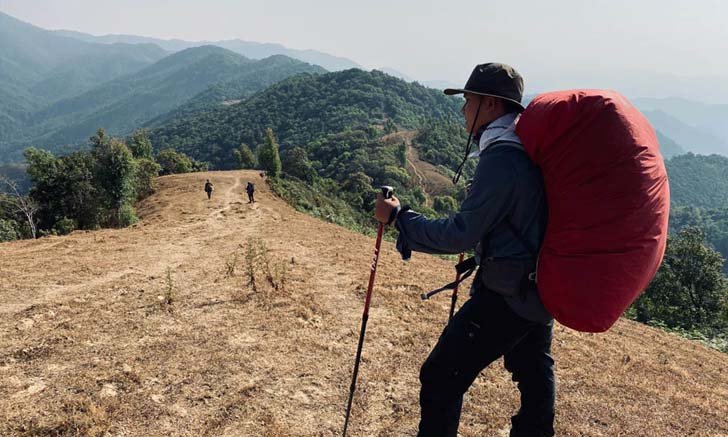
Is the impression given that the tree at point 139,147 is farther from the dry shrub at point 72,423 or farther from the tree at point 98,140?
the dry shrub at point 72,423

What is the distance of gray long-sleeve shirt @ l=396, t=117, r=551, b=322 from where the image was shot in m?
2.27

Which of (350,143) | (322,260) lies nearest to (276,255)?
(322,260)

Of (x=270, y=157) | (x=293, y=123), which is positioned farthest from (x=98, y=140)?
(x=293, y=123)

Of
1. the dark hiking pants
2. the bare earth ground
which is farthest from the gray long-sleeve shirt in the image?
the bare earth ground

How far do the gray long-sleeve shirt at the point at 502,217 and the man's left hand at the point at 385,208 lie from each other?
12.6 inches

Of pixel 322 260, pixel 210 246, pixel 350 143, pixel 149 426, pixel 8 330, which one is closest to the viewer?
pixel 149 426

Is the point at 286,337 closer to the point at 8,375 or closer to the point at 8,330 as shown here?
the point at 8,375

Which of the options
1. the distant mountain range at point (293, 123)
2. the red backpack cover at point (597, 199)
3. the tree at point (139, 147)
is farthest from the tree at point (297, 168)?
the distant mountain range at point (293, 123)

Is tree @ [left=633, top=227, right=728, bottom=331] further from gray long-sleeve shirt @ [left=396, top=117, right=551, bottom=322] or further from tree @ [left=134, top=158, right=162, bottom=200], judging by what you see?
tree @ [left=134, top=158, right=162, bottom=200]

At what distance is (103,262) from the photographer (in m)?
9.78

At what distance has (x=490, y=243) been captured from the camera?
253 cm

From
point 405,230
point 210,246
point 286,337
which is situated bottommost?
point 210,246

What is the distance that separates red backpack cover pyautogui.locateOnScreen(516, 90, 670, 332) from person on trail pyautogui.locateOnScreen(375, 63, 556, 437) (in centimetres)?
14

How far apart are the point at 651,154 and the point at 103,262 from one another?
1110 cm
